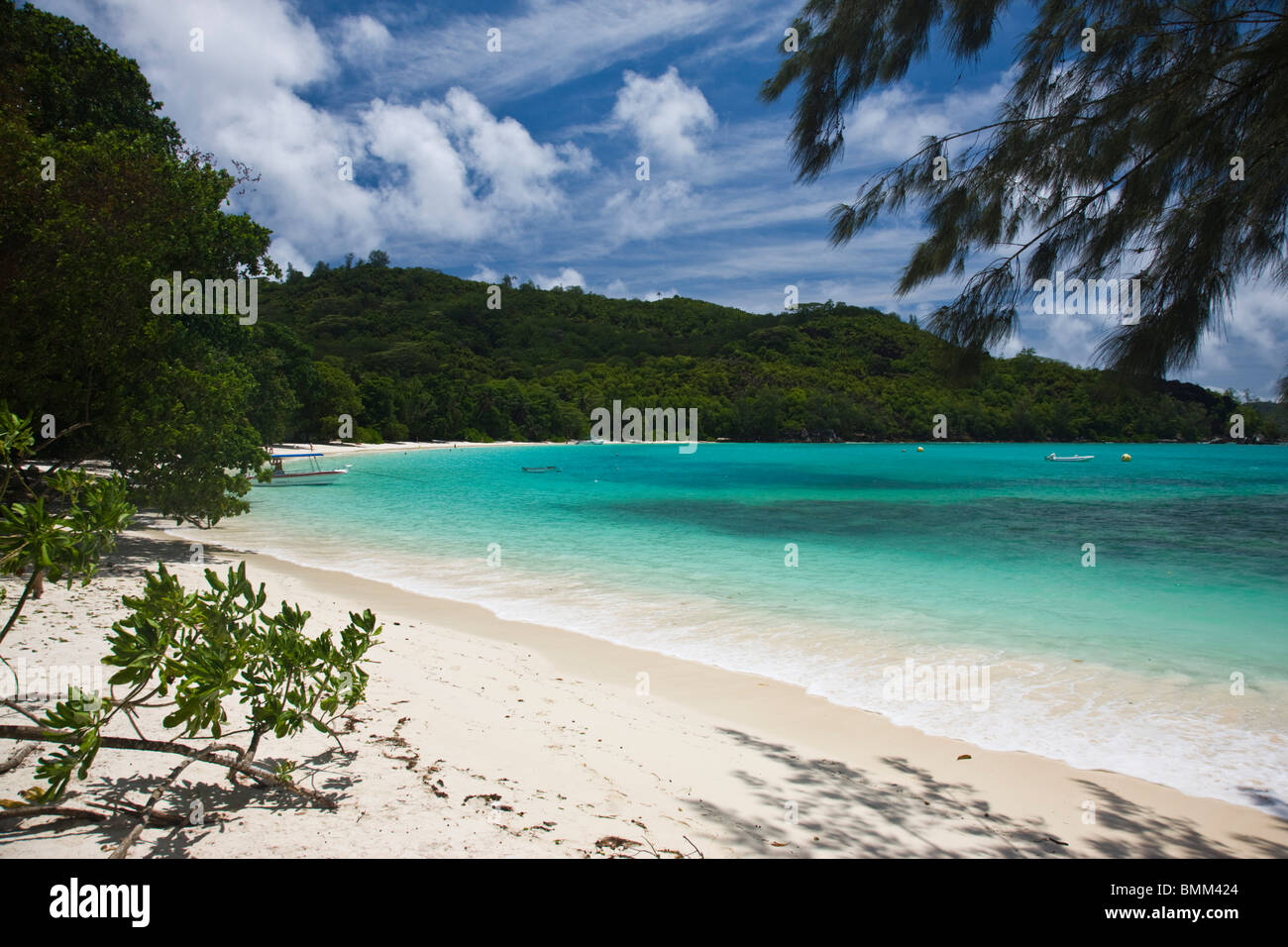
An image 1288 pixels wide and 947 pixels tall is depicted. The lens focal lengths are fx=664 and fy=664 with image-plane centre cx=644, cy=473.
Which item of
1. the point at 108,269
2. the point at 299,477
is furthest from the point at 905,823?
the point at 299,477

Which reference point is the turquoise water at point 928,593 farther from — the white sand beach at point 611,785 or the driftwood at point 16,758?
the driftwood at point 16,758

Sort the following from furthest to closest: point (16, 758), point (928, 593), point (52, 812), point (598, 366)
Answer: point (598, 366) → point (928, 593) → point (16, 758) → point (52, 812)

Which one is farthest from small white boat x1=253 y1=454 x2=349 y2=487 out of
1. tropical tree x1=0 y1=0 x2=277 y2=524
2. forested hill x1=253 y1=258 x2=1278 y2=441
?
forested hill x1=253 y1=258 x2=1278 y2=441

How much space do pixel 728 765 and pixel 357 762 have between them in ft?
6.92

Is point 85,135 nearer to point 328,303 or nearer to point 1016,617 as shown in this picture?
point 1016,617

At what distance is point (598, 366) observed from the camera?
112375mm

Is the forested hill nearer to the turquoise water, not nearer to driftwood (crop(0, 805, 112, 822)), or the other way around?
the turquoise water

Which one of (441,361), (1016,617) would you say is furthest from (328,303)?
(1016,617)

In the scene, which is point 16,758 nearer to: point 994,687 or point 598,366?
point 994,687

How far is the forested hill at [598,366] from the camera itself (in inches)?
3287

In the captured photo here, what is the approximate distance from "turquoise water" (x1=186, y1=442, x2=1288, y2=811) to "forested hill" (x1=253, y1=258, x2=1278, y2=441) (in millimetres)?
52809

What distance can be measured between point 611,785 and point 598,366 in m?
111

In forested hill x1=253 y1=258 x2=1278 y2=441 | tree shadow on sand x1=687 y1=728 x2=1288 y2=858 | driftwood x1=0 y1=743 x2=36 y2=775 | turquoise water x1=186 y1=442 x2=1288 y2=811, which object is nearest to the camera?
driftwood x1=0 y1=743 x2=36 y2=775

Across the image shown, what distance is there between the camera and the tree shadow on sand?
10.3 ft
